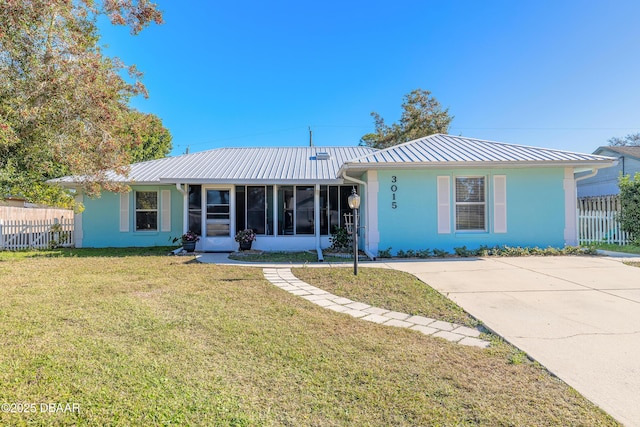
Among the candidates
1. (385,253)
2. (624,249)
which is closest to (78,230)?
(385,253)

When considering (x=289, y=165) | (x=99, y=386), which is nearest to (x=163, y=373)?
(x=99, y=386)

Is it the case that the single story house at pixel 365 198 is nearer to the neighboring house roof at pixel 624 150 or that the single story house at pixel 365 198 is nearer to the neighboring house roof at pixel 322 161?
the neighboring house roof at pixel 322 161

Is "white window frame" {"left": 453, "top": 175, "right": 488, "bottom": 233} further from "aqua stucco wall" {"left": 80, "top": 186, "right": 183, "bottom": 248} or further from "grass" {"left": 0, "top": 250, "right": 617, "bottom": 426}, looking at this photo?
"aqua stucco wall" {"left": 80, "top": 186, "right": 183, "bottom": 248}

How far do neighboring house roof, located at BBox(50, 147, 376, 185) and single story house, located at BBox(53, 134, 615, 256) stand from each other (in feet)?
0.14

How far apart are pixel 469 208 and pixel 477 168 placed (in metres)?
1.18

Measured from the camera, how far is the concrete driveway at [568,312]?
8.32 feet

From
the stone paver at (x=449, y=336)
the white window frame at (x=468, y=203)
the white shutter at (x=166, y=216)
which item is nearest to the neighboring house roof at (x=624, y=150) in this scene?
the white window frame at (x=468, y=203)

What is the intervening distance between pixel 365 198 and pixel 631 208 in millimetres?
9829

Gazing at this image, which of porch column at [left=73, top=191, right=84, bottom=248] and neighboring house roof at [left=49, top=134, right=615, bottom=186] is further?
porch column at [left=73, top=191, right=84, bottom=248]

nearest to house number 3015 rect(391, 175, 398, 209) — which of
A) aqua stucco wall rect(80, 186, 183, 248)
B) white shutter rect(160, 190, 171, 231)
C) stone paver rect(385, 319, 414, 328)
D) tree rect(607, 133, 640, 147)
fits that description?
stone paver rect(385, 319, 414, 328)

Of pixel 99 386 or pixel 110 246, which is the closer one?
pixel 99 386

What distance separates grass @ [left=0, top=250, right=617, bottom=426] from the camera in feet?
6.86

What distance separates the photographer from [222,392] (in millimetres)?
2342

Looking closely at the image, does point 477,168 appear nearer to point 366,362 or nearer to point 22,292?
point 366,362
